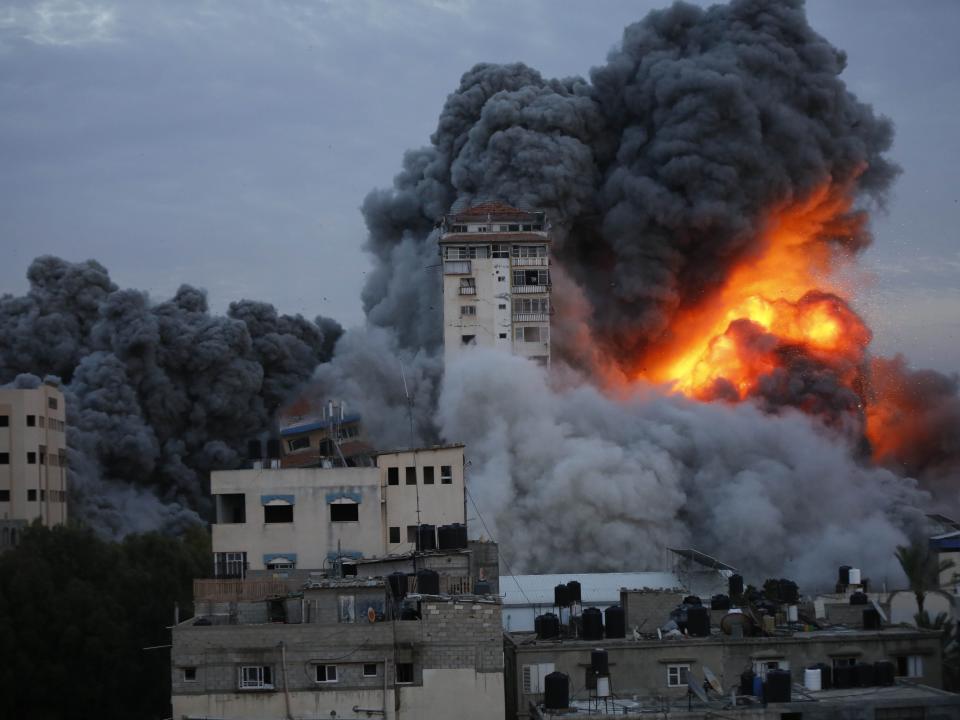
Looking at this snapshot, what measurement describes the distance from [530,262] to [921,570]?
32.0 m

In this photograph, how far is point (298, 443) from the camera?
6938 centimetres

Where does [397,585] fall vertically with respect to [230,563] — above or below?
below

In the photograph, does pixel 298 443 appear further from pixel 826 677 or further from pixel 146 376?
pixel 826 677

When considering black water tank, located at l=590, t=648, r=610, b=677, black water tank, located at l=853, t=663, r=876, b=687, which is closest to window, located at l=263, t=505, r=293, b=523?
black water tank, located at l=590, t=648, r=610, b=677

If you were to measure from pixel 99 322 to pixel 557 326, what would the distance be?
72.6ft

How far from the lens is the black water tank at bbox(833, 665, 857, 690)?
3019 centimetres

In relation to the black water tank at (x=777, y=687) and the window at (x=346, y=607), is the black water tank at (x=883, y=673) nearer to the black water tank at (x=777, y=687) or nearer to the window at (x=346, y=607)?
the black water tank at (x=777, y=687)

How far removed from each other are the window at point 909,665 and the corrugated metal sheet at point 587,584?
15.6m

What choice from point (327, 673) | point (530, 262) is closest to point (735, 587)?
point (327, 673)

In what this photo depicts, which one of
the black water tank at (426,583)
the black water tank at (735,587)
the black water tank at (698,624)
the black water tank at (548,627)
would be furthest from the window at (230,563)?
the black water tank at (698,624)

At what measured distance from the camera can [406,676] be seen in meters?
29.2

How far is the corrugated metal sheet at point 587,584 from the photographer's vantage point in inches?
1903

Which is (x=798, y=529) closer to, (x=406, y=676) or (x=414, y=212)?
(x=414, y=212)

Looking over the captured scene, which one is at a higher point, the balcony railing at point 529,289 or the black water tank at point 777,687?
the balcony railing at point 529,289
